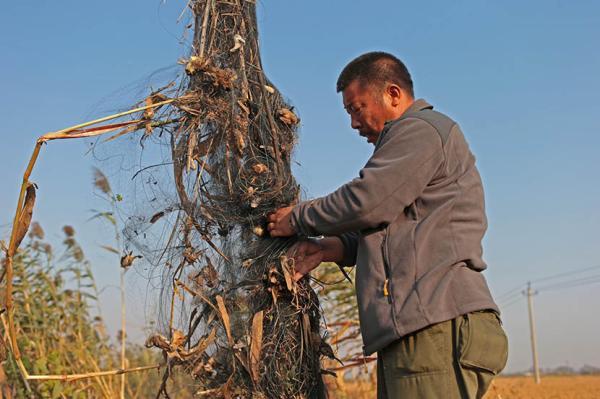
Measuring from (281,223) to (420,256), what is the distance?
66 cm

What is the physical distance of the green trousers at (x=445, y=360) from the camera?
8.84 feet

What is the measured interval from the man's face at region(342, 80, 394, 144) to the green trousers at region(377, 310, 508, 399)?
90 centimetres

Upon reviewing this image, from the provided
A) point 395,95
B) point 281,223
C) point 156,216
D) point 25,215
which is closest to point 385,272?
point 281,223

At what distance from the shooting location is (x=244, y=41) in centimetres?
336

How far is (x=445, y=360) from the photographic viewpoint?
272 centimetres

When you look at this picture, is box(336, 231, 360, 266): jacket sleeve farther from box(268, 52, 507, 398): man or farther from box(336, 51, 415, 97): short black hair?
box(336, 51, 415, 97): short black hair

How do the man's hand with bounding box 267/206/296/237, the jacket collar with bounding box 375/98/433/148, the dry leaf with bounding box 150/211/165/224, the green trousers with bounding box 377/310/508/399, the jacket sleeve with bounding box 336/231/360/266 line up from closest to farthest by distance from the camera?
the green trousers with bounding box 377/310/508/399
the jacket collar with bounding box 375/98/433/148
the man's hand with bounding box 267/206/296/237
the jacket sleeve with bounding box 336/231/360/266
the dry leaf with bounding box 150/211/165/224

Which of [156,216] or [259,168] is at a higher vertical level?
[259,168]

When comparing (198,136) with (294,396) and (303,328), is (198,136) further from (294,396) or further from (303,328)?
(294,396)

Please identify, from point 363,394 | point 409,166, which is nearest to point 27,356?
point 363,394

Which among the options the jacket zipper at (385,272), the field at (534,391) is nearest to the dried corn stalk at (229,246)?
the jacket zipper at (385,272)

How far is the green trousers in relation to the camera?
270cm

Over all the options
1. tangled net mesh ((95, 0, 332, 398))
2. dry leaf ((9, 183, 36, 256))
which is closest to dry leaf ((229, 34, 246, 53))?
tangled net mesh ((95, 0, 332, 398))

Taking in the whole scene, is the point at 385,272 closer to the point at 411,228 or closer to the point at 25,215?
the point at 411,228
